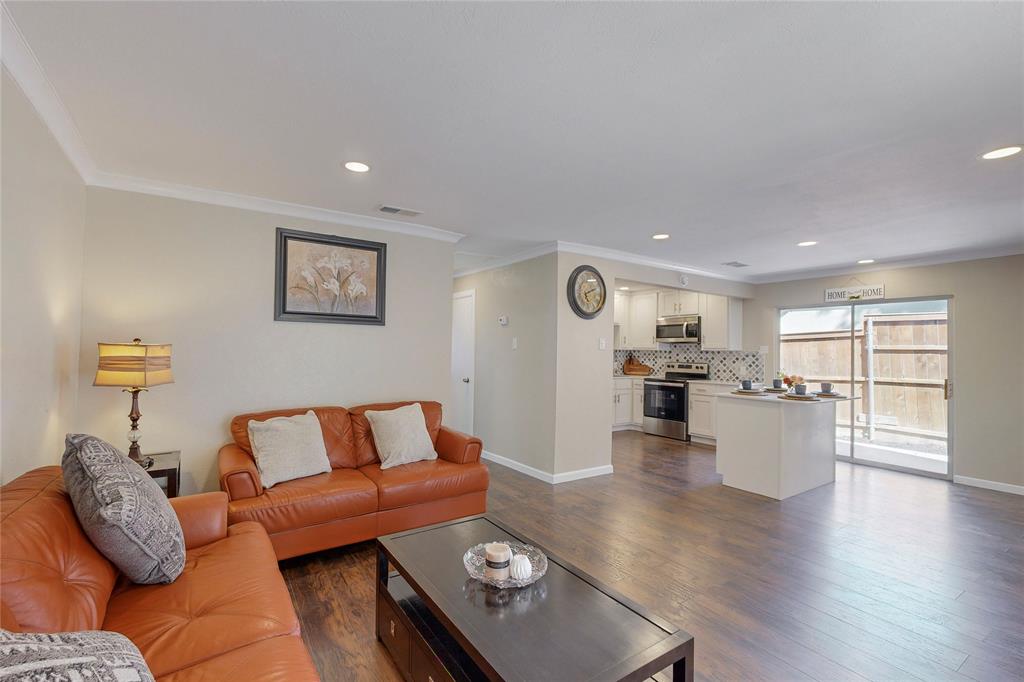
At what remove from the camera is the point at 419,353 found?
162 inches

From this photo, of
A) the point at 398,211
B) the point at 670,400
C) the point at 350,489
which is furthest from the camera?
the point at 670,400

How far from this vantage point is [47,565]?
50.4 inches

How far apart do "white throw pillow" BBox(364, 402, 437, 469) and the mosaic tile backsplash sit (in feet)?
14.0

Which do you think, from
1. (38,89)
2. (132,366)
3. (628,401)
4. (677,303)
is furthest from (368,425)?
(677,303)

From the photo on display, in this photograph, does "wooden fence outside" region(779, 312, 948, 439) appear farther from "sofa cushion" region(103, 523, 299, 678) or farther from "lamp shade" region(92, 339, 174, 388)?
"lamp shade" region(92, 339, 174, 388)

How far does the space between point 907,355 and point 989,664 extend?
4390mm

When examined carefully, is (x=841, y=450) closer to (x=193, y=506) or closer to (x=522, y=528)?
(x=522, y=528)

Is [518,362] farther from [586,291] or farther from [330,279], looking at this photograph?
[330,279]

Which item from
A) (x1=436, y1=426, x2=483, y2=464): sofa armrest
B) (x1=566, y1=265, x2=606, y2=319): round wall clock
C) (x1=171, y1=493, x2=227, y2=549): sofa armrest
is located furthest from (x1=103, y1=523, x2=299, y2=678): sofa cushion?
(x1=566, y1=265, x2=606, y2=319): round wall clock

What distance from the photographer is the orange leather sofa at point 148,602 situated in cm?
119

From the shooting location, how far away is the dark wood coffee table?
128 centimetres

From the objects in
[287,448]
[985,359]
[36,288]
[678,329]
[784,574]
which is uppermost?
[678,329]

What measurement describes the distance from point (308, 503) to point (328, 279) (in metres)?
1.78

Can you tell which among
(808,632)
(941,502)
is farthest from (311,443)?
(941,502)
